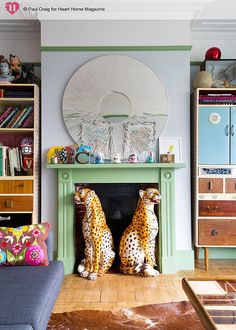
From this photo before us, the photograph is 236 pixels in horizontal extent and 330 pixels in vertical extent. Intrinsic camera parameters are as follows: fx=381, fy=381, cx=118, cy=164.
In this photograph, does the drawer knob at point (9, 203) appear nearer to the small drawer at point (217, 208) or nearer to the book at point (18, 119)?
the book at point (18, 119)

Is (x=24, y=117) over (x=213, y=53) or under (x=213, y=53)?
under

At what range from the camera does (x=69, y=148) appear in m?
3.64

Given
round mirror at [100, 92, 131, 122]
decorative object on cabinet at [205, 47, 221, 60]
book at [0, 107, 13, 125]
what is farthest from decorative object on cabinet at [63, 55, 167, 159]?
decorative object on cabinet at [205, 47, 221, 60]

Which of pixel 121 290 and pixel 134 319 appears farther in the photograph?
pixel 121 290

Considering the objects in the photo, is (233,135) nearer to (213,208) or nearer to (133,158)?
(213,208)

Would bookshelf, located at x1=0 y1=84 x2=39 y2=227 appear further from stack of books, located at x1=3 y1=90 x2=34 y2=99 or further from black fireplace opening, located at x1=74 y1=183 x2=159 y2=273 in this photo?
black fireplace opening, located at x1=74 y1=183 x2=159 y2=273

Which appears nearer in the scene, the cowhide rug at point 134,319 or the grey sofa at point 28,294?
the grey sofa at point 28,294

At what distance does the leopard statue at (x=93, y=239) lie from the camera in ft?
11.2

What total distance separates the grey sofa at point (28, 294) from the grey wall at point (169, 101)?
1351 mm

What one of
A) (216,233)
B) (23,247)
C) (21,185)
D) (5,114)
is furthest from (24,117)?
(216,233)

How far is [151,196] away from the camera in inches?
136

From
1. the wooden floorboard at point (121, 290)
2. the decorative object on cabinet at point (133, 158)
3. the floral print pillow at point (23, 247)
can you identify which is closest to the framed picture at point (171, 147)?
the decorative object on cabinet at point (133, 158)

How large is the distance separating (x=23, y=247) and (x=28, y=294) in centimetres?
65

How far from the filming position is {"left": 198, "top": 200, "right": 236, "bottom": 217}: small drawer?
3.62 meters
